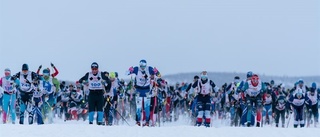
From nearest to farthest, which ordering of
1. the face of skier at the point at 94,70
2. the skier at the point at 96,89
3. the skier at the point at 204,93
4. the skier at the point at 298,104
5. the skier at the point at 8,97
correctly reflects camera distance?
the skier at the point at 96,89, the face of skier at the point at 94,70, the skier at the point at 204,93, the skier at the point at 8,97, the skier at the point at 298,104

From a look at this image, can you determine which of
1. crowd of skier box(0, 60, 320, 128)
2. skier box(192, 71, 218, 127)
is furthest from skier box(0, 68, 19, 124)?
skier box(192, 71, 218, 127)

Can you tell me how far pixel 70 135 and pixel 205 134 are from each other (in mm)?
3270

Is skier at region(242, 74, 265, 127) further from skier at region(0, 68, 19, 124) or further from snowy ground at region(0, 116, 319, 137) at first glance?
skier at region(0, 68, 19, 124)

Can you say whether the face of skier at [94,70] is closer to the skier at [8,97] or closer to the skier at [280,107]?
the skier at [8,97]

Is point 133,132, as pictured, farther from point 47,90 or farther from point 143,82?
point 47,90

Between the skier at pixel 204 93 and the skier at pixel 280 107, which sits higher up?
the skier at pixel 204 93

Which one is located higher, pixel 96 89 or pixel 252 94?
pixel 96 89

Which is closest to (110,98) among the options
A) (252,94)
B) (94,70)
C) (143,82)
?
(143,82)

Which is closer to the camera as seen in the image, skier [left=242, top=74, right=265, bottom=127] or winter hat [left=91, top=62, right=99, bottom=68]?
winter hat [left=91, top=62, right=99, bottom=68]

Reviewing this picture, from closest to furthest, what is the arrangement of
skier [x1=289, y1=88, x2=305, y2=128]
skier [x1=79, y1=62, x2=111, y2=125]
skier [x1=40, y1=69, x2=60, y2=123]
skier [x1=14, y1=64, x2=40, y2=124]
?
skier [x1=79, y1=62, x2=111, y2=125] → skier [x1=14, y1=64, x2=40, y2=124] → skier [x1=40, y1=69, x2=60, y2=123] → skier [x1=289, y1=88, x2=305, y2=128]

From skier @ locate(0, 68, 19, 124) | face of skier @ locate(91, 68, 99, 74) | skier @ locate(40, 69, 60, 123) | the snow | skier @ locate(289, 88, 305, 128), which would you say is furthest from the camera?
skier @ locate(289, 88, 305, 128)

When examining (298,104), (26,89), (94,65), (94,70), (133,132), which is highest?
(94,65)

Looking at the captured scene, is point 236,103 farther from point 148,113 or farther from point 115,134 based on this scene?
point 115,134

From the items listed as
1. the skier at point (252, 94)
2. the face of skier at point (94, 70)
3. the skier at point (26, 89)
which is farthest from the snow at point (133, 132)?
the skier at point (252, 94)
